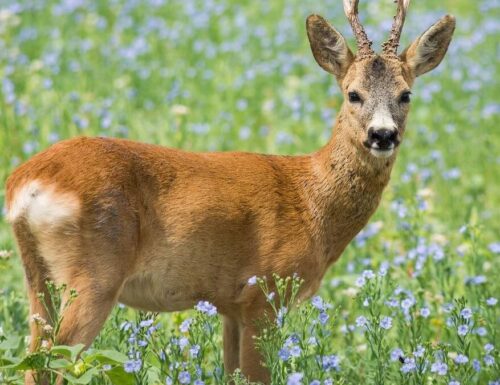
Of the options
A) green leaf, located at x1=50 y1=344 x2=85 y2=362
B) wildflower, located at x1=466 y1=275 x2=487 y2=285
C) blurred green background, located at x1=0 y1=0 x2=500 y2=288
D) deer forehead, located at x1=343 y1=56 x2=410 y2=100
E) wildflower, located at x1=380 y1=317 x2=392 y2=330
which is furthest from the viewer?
blurred green background, located at x1=0 y1=0 x2=500 y2=288

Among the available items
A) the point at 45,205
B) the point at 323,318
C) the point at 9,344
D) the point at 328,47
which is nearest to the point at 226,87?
the point at 328,47

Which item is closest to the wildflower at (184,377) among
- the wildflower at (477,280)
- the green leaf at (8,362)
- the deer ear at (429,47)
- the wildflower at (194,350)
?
the wildflower at (194,350)

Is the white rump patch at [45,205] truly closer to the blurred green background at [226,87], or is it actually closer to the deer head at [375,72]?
the deer head at [375,72]

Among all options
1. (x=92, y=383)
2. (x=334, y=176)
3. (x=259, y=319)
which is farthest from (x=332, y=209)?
(x=92, y=383)

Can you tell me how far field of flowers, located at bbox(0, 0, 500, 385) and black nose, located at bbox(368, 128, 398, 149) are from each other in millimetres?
629

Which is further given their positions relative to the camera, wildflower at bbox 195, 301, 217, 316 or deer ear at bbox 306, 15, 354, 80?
deer ear at bbox 306, 15, 354, 80

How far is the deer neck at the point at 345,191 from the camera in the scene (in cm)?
515

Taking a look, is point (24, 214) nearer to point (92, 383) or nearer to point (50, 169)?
point (50, 169)

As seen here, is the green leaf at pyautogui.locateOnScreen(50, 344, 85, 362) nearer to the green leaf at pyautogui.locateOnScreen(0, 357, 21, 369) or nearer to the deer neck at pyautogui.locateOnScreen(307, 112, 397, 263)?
the green leaf at pyautogui.locateOnScreen(0, 357, 21, 369)

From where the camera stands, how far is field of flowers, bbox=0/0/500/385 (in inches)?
168

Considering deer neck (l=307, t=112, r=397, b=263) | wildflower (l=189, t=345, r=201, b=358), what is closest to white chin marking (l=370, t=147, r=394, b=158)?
deer neck (l=307, t=112, r=397, b=263)

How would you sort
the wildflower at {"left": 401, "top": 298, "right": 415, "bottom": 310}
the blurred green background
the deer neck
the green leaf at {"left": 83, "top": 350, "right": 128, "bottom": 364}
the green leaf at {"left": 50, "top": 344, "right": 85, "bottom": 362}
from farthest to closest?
1. the blurred green background
2. the deer neck
3. the wildflower at {"left": 401, "top": 298, "right": 415, "bottom": 310}
4. the green leaf at {"left": 83, "top": 350, "right": 128, "bottom": 364}
5. the green leaf at {"left": 50, "top": 344, "right": 85, "bottom": 362}

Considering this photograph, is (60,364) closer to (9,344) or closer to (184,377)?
(9,344)

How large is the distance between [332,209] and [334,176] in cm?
17
